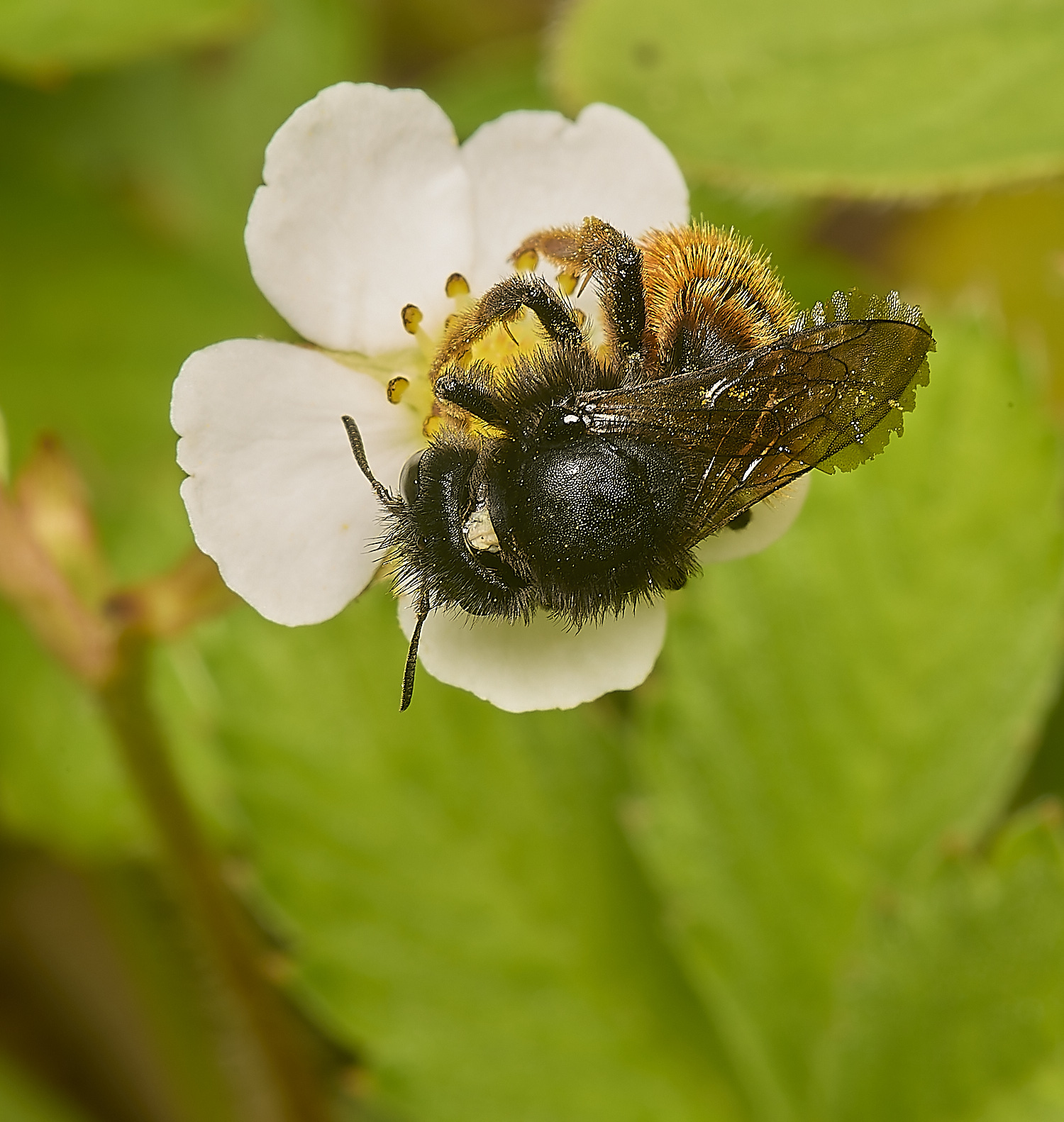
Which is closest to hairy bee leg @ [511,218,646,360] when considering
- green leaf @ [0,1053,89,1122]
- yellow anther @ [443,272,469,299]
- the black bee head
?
yellow anther @ [443,272,469,299]

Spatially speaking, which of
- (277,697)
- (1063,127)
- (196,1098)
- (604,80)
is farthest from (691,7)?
(196,1098)

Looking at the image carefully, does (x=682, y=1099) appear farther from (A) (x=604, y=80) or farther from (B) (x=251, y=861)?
(A) (x=604, y=80)

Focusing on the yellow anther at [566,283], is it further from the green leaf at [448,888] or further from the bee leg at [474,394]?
the green leaf at [448,888]

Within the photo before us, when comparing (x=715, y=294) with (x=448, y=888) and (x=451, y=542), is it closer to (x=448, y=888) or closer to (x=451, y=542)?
(x=451, y=542)

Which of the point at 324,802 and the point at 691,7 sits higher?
the point at 691,7

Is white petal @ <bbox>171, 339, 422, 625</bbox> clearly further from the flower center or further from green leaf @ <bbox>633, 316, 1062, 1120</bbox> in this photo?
green leaf @ <bbox>633, 316, 1062, 1120</bbox>

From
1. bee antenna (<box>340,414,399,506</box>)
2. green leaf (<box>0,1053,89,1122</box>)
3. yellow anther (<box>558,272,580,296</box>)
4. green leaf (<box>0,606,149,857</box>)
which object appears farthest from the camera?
green leaf (<box>0,1053,89,1122</box>)

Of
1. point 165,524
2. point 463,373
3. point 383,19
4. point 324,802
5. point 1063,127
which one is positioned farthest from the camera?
point 383,19
